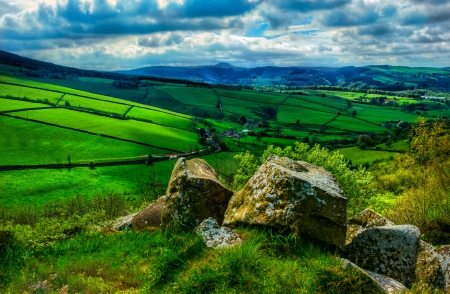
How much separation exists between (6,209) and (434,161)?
8524 centimetres

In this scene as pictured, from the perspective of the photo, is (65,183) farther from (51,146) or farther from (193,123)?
(193,123)

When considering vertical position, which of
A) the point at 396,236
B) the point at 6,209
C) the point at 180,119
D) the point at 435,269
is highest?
the point at 396,236

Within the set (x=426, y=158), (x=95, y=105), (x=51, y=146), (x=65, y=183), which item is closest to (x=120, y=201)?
(x=65, y=183)

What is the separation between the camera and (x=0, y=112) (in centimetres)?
12794

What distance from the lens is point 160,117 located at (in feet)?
552

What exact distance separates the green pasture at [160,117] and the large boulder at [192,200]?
146 m

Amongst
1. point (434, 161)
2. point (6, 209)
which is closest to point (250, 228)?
point (434, 161)

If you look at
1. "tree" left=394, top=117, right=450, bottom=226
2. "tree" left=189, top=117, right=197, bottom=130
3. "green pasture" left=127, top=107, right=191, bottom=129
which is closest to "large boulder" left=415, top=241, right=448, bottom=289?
"tree" left=394, top=117, right=450, bottom=226

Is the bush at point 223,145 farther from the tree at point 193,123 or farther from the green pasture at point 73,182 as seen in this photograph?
the tree at point 193,123

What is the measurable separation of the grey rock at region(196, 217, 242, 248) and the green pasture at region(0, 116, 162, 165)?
102230 millimetres

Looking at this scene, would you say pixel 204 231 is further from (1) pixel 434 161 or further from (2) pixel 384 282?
(1) pixel 434 161

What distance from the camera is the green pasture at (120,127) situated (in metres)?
127

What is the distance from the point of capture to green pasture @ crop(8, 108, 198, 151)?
12681cm

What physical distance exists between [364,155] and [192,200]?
12497 cm
